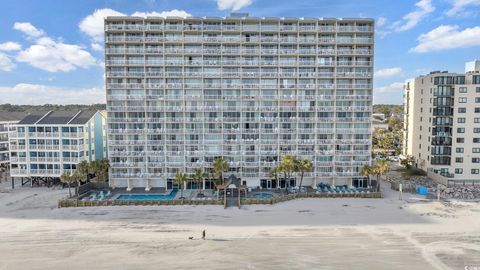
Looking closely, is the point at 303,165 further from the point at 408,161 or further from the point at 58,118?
the point at 58,118

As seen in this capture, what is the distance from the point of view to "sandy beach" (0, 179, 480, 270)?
32.7 metres

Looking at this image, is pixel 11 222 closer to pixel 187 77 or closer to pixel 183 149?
pixel 183 149

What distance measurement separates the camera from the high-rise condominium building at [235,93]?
6266 cm

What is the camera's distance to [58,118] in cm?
6750

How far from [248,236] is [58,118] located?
5200 cm

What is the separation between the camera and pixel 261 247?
36.0 meters

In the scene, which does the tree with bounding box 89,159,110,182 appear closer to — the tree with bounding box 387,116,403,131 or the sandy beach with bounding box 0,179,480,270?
the sandy beach with bounding box 0,179,480,270

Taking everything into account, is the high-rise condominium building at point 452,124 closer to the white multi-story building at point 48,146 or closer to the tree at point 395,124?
the tree at point 395,124

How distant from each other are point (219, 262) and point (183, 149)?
34.5 m

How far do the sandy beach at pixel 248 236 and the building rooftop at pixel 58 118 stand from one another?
18403 millimetres

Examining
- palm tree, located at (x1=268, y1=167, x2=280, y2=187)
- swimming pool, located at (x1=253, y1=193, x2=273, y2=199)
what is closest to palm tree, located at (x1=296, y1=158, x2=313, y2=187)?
palm tree, located at (x1=268, y1=167, x2=280, y2=187)

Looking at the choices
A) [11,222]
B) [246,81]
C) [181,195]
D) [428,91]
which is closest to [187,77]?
[246,81]

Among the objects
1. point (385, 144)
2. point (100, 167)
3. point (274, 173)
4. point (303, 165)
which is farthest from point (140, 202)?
point (385, 144)

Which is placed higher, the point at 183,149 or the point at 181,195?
the point at 183,149
